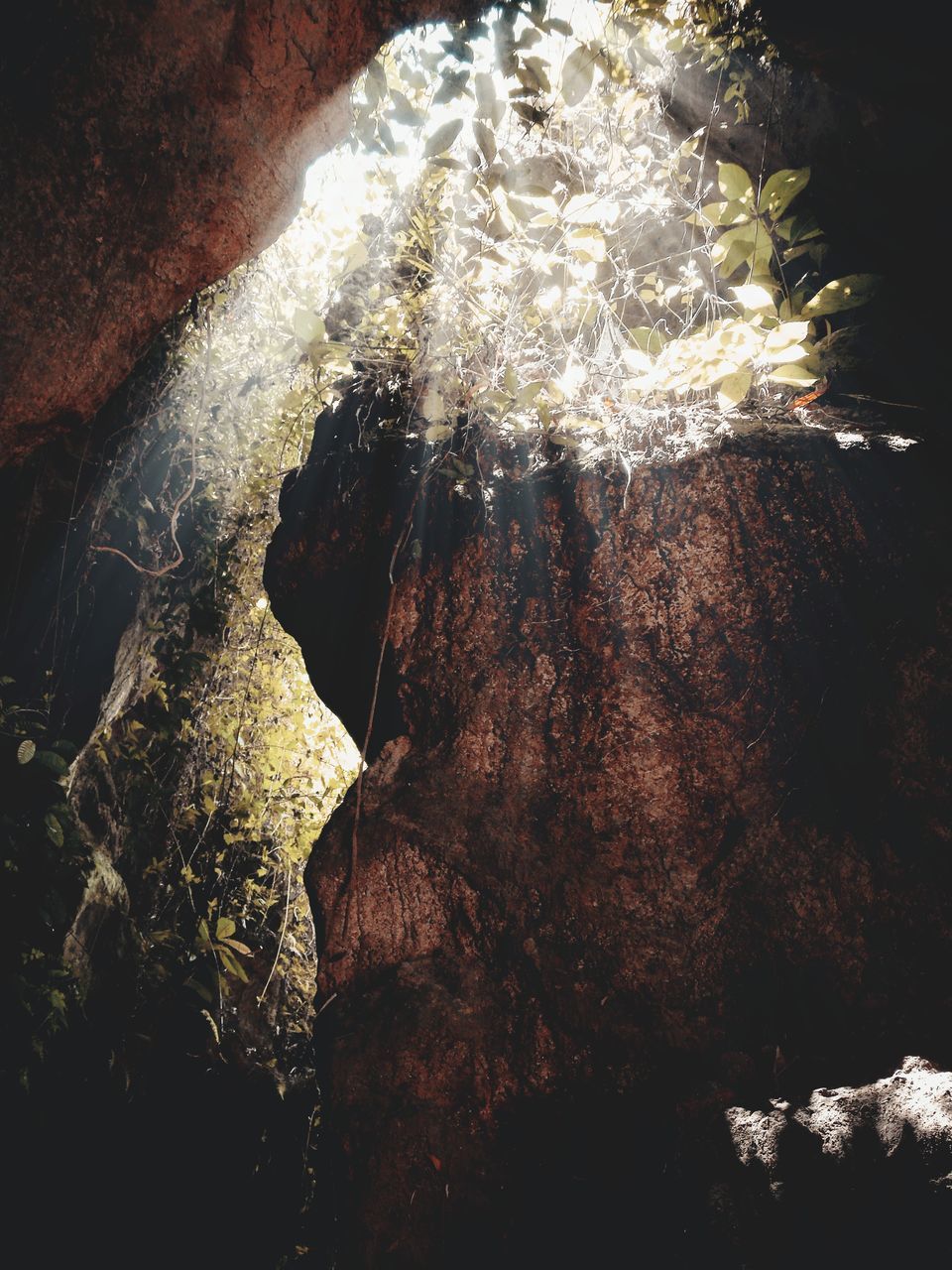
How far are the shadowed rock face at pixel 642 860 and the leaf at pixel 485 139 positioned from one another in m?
1.24

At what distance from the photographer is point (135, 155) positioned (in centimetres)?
184

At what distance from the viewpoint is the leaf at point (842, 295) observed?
2182 mm

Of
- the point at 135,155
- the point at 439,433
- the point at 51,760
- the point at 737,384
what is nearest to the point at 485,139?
the point at 439,433

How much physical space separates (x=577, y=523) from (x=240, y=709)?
139 inches

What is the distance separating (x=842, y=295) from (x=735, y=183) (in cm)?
60

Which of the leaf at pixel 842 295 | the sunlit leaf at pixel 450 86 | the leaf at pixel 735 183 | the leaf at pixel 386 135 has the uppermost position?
the leaf at pixel 386 135

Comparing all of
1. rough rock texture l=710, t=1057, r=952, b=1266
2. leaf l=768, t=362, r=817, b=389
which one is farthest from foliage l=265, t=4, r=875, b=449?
rough rock texture l=710, t=1057, r=952, b=1266

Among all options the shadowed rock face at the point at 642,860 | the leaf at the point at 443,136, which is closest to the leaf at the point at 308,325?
the leaf at the point at 443,136

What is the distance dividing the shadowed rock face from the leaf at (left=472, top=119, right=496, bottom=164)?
1.24 meters

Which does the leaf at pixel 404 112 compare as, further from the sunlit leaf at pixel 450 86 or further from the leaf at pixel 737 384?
the leaf at pixel 737 384

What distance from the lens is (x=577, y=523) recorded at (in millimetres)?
2541

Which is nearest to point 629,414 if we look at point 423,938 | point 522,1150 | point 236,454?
point 423,938

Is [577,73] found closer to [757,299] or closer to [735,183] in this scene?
[735,183]

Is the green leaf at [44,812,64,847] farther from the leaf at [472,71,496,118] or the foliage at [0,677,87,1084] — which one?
the leaf at [472,71,496,118]
